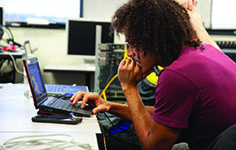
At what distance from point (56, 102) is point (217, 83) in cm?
70

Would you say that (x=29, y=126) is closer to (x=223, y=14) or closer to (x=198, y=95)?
(x=198, y=95)

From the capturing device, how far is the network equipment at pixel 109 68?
2.41 m

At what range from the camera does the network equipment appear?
7.90ft

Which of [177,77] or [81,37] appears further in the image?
[81,37]

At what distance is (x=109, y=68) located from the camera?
2436 millimetres

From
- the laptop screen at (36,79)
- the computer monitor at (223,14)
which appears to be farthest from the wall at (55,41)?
the laptop screen at (36,79)

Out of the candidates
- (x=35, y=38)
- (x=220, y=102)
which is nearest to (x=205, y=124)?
(x=220, y=102)

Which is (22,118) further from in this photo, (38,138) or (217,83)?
(217,83)

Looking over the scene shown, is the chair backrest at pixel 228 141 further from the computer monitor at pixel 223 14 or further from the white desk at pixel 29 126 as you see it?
the computer monitor at pixel 223 14

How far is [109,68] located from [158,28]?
4.46 ft

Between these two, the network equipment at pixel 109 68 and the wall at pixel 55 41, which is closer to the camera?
the network equipment at pixel 109 68

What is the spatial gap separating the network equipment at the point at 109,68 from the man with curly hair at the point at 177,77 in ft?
3.79

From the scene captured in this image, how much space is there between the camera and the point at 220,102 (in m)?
1.05

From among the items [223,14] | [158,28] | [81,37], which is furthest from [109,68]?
[223,14]
